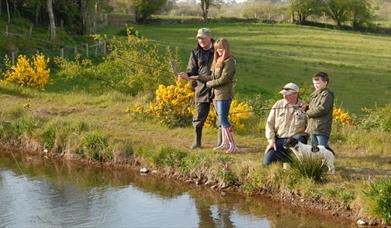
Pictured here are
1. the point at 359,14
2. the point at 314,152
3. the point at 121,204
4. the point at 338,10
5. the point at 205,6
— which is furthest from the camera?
the point at 205,6

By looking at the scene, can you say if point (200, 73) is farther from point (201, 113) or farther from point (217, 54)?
point (201, 113)

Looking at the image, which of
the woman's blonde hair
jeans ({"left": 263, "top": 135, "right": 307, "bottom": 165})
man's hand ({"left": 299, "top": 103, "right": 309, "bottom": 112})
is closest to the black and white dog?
jeans ({"left": 263, "top": 135, "right": 307, "bottom": 165})

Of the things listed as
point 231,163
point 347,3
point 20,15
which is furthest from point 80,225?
point 347,3

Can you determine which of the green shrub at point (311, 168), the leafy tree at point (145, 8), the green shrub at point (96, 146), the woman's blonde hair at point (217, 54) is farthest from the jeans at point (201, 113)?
the leafy tree at point (145, 8)

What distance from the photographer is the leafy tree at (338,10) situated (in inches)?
3095

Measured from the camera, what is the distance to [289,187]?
9.32 m

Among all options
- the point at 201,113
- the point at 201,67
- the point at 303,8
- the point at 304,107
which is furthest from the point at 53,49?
the point at 303,8

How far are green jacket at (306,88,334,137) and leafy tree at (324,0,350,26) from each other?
2818 inches

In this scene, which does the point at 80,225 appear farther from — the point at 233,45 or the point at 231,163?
the point at 233,45

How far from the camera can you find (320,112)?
9906 millimetres

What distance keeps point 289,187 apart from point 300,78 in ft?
76.3

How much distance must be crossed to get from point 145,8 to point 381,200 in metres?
70.0

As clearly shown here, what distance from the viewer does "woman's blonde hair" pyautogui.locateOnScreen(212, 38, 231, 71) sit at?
10719 mm

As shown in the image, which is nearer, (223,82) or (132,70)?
(223,82)
